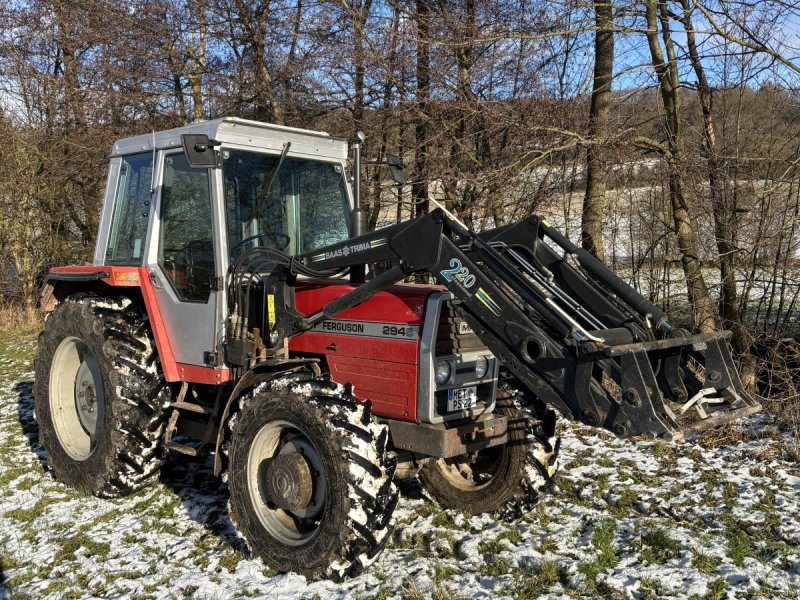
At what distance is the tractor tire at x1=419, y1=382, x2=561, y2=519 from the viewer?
449cm

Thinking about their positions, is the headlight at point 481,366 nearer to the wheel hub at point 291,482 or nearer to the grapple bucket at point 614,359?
the grapple bucket at point 614,359

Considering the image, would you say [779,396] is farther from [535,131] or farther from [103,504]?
[103,504]

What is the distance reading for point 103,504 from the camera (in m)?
5.13

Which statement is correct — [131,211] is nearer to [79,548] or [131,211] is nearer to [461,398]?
[79,548]

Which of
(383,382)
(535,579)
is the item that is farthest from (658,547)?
(383,382)

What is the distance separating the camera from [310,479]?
13.0 feet

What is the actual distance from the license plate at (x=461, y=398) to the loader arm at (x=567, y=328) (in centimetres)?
52

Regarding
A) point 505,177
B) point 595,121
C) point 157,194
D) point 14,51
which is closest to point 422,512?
point 157,194

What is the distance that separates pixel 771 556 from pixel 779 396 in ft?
11.0

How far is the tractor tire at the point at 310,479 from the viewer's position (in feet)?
11.8

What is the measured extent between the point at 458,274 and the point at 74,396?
364cm

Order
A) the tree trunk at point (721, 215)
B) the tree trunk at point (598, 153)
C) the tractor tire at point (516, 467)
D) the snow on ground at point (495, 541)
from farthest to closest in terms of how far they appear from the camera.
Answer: the tree trunk at point (598, 153) < the tree trunk at point (721, 215) < the tractor tire at point (516, 467) < the snow on ground at point (495, 541)

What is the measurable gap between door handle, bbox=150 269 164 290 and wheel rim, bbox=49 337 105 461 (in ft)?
3.29

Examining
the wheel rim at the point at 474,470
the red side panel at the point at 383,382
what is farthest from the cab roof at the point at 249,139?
the wheel rim at the point at 474,470
